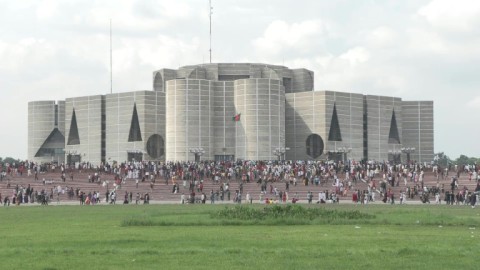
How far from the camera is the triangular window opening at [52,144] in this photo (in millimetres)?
Result: 133250

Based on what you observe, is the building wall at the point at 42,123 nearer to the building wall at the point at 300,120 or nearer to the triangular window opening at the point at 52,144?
the triangular window opening at the point at 52,144

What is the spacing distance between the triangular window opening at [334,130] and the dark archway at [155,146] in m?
27.0

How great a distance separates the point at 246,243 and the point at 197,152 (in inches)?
3532

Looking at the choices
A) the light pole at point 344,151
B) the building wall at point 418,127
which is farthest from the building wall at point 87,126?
the building wall at point 418,127

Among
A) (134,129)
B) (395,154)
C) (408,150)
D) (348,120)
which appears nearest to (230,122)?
(134,129)

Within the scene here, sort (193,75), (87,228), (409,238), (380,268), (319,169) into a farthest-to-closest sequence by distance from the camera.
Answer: (193,75)
(319,169)
(87,228)
(409,238)
(380,268)

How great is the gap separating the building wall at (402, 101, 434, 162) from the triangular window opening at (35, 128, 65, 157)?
Result: 61441 millimetres

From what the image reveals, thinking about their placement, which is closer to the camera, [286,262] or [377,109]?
[286,262]

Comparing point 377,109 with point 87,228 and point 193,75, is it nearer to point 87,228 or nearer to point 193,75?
point 193,75

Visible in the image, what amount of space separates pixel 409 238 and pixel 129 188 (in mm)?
49182

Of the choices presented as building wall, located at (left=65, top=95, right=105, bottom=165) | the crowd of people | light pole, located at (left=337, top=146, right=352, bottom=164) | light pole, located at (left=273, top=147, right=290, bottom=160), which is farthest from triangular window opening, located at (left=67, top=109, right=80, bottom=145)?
the crowd of people

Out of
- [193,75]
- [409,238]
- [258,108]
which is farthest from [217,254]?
[193,75]

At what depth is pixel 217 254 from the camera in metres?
19.3

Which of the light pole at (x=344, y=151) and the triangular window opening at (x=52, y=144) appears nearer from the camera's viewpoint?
the light pole at (x=344, y=151)
